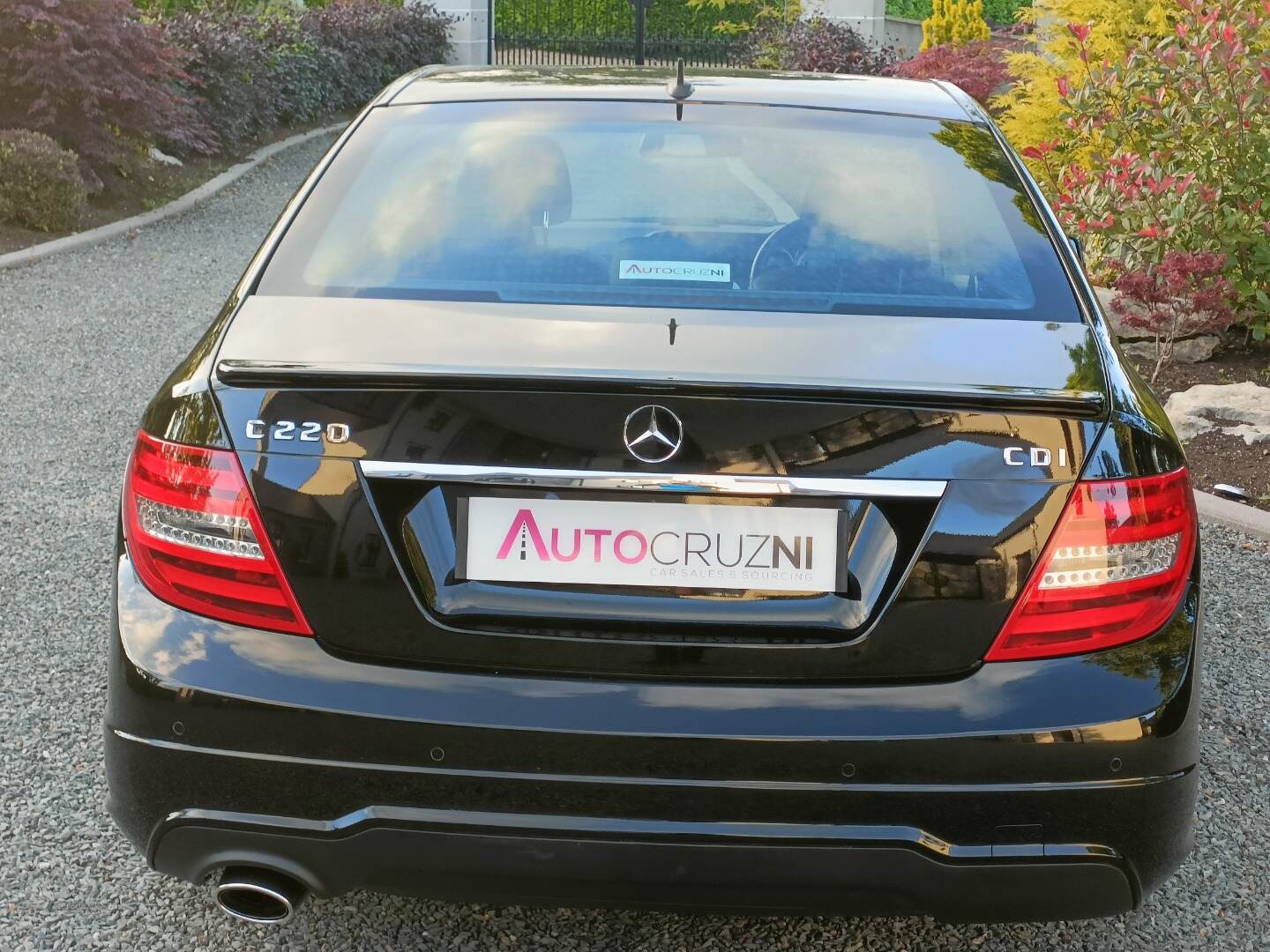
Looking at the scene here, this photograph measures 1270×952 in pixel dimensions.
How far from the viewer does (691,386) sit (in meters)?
2.19

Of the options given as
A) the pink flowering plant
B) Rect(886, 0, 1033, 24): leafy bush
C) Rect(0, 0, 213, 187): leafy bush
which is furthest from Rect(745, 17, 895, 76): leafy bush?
the pink flowering plant

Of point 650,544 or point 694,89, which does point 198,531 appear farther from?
point 694,89

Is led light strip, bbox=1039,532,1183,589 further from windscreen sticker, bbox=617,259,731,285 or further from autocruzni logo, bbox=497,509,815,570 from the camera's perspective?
windscreen sticker, bbox=617,259,731,285

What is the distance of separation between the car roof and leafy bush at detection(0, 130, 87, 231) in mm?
9102

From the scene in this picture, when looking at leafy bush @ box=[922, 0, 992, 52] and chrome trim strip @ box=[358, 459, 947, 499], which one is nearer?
chrome trim strip @ box=[358, 459, 947, 499]

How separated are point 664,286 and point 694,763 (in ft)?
2.97

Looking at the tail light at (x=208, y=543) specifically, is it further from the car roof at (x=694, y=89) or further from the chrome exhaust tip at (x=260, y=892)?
the car roof at (x=694, y=89)

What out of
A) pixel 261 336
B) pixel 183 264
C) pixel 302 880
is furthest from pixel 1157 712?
pixel 183 264

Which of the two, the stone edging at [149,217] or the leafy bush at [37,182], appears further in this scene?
the leafy bush at [37,182]

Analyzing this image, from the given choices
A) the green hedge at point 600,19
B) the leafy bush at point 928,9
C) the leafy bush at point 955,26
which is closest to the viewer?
the leafy bush at point 955,26

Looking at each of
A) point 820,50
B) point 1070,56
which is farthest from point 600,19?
point 1070,56

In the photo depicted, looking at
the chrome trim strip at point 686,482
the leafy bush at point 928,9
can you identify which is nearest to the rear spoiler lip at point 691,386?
the chrome trim strip at point 686,482

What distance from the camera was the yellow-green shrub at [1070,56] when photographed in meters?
10.1

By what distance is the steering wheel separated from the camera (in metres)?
2.79
